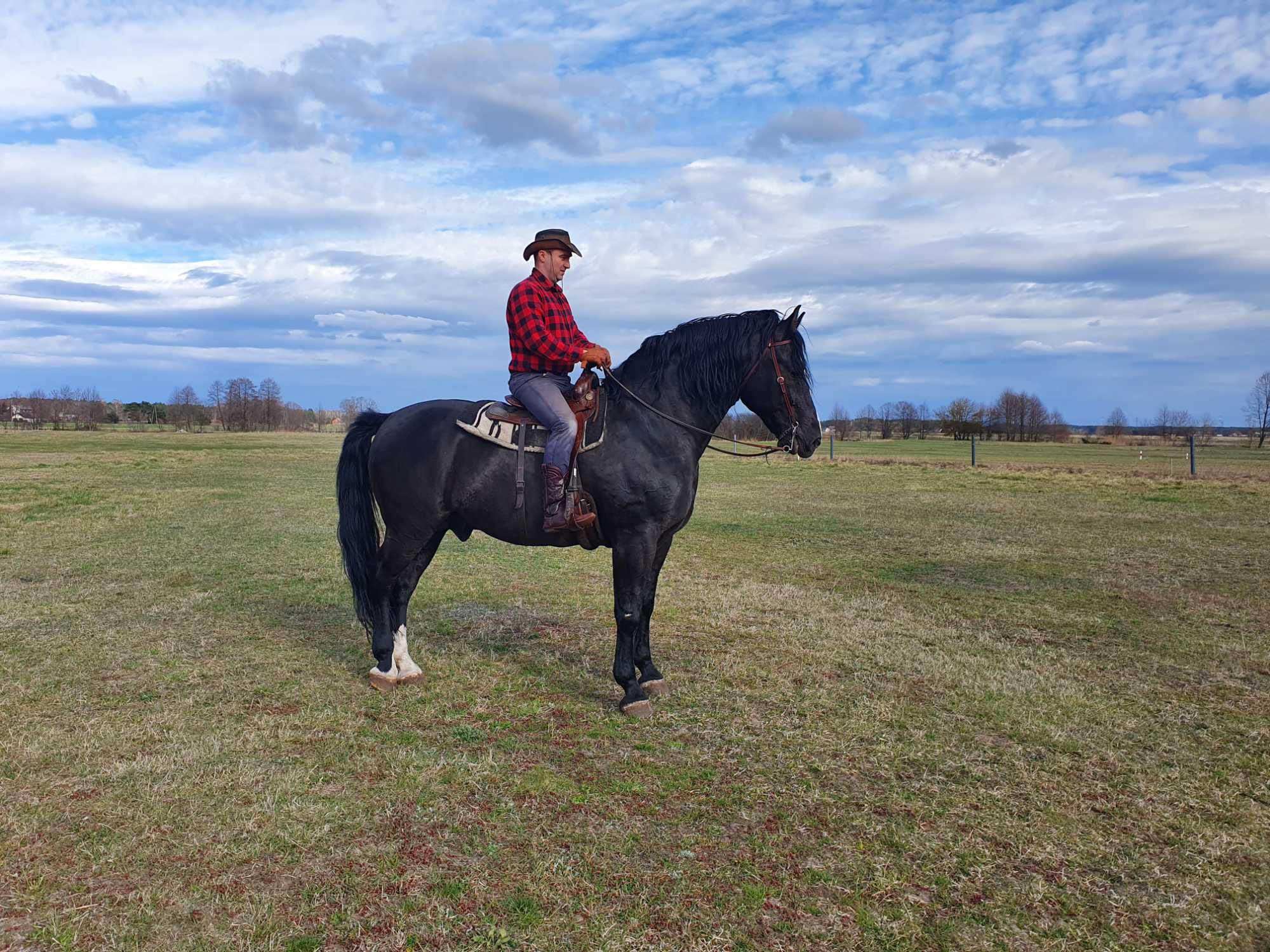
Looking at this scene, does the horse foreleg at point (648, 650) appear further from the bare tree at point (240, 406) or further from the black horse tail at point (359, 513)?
the bare tree at point (240, 406)

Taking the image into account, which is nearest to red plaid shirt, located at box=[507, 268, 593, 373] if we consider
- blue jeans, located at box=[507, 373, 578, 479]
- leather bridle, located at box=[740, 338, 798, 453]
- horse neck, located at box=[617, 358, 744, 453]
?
blue jeans, located at box=[507, 373, 578, 479]

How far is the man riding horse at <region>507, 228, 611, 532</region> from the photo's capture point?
5.40m

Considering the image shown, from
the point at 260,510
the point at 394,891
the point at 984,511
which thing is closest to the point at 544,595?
the point at 394,891

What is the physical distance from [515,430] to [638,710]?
2.15 m

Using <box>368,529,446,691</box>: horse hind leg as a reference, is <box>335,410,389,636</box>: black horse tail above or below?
above

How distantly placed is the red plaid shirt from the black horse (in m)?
0.46

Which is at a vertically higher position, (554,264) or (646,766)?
(554,264)

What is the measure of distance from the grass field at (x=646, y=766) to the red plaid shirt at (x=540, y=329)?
2.43 meters

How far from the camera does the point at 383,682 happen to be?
581 cm

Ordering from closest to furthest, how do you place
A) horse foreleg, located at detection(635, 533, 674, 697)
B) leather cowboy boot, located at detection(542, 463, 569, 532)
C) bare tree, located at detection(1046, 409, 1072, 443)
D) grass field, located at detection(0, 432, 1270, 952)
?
grass field, located at detection(0, 432, 1270, 952)
leather cowboy boot, located at detection(542, 463, 569, 532)
horse foreleg, located at detection(635, 533, 674, 697)
bare tree, located at detection(1046, 409, 1072, 443)

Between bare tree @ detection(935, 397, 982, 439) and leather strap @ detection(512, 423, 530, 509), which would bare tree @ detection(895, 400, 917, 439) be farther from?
leather strap @ detection(512, 423, 530, 509)

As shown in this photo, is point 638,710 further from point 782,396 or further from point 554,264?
point 554,264

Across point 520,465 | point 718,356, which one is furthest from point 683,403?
point 520,465

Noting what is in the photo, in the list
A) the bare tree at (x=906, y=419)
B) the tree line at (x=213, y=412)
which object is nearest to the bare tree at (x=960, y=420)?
the bare tree at (x=906, y=419)
